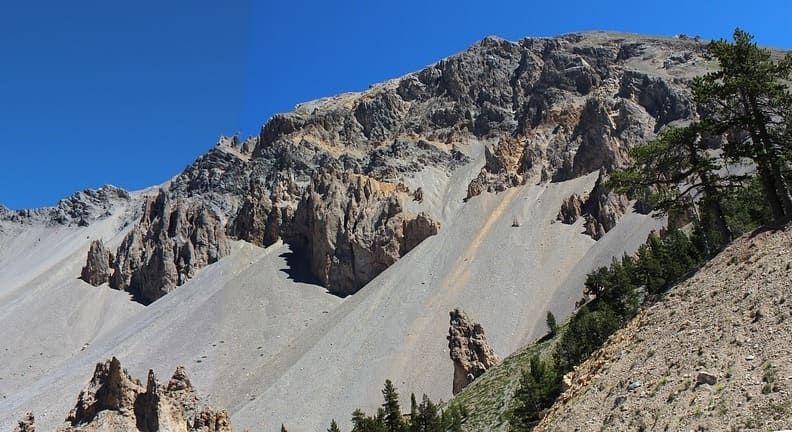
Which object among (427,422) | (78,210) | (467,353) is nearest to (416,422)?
(427,422)

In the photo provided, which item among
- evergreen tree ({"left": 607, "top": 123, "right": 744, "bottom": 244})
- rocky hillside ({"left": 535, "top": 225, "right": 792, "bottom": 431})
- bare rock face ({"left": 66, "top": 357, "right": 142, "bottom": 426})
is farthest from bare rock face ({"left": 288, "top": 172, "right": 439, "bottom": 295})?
rocky hillside ({"left": 535, "top": 225, "right": 792, "bottom": 431})

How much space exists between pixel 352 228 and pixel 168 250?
39681mm

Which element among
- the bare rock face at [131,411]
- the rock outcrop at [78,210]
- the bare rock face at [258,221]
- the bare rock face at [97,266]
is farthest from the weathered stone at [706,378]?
the rock outcrop at [78,210]

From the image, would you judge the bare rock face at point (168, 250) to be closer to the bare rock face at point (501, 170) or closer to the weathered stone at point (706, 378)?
the bare rock face at point (501, 170)

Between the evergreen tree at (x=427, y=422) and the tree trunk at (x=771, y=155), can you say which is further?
the evergreen tree at (x=427, y=422)

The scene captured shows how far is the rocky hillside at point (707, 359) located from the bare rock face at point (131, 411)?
14.2 metres

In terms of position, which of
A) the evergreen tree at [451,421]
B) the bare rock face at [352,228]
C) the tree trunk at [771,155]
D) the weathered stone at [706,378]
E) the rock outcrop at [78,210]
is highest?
the rock outcrop at [78,210]

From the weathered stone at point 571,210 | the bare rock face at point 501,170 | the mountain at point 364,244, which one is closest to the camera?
the mountain at point 364,244

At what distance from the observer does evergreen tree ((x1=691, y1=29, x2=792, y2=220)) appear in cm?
2153

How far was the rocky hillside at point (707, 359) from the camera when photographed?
44.3ft

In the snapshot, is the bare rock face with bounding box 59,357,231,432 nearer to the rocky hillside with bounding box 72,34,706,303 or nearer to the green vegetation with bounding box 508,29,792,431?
the green vegetation with bounding box 508,29,792,431

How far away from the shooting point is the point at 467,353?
53500 mm

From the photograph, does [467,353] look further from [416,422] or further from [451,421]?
[416,422]

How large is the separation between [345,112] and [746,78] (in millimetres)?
141059
